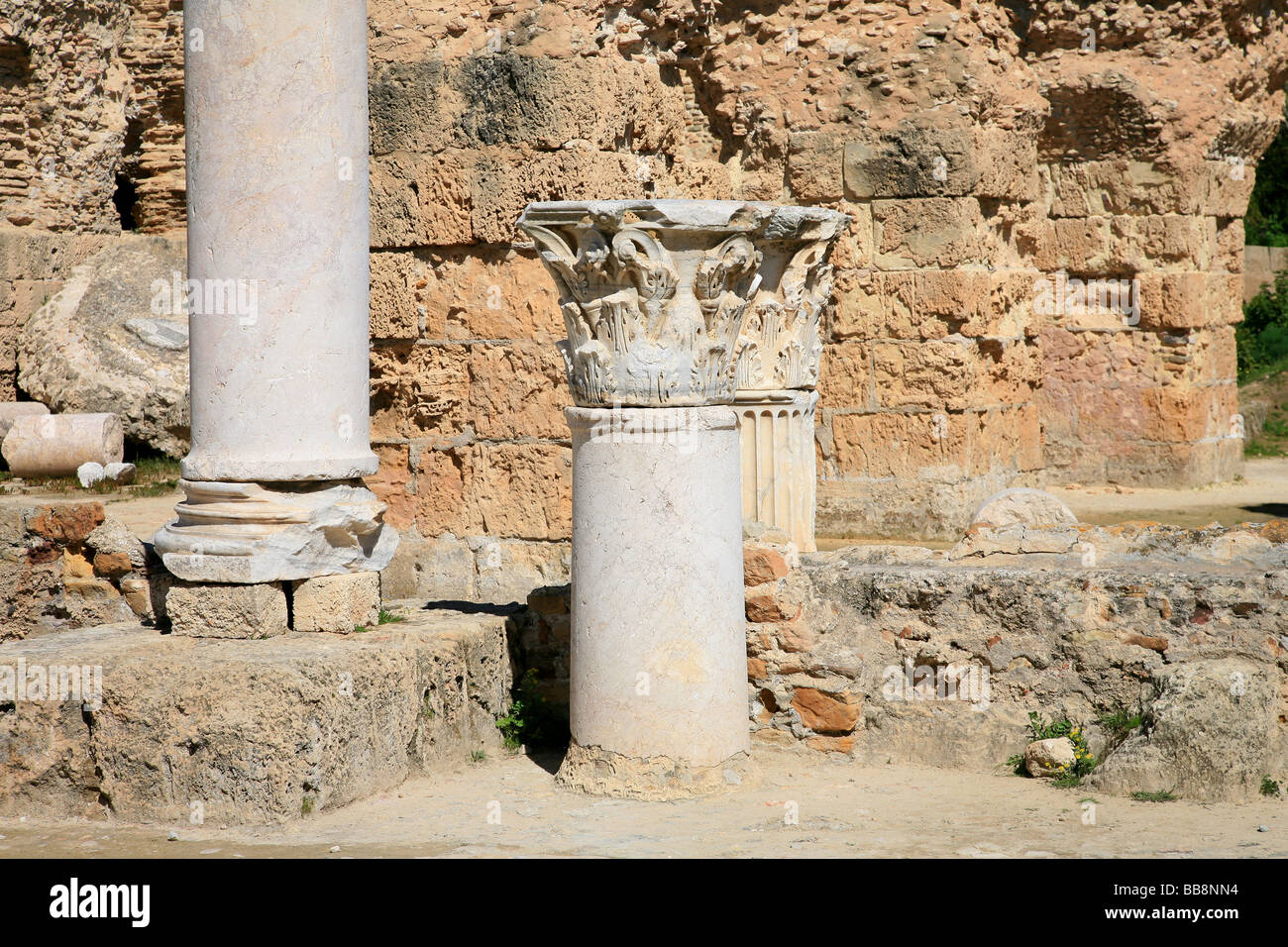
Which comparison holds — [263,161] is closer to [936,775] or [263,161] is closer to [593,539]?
[593,539]

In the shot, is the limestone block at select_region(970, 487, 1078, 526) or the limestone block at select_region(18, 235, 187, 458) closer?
the limestone block at select_region(970, 487, 1078, 526)

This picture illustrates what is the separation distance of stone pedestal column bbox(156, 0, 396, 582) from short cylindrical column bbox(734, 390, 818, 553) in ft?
7.47

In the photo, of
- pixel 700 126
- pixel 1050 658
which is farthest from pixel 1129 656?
pixel 700 126

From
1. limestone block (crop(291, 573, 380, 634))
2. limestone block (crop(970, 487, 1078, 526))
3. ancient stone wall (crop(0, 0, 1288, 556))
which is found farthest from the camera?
ancient stone wall (crop(0, 0, 1288, 556))

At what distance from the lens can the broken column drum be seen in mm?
5691

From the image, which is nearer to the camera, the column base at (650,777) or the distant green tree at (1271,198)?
the column base at (650,777)

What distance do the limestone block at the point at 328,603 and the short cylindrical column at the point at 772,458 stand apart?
2.26m

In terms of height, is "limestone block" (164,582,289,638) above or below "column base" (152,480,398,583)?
below

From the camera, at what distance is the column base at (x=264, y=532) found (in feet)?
19.6

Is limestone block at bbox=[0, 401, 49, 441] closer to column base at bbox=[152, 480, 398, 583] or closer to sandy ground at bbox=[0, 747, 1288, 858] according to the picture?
column base at bbox=[152, 480, 398, 583]

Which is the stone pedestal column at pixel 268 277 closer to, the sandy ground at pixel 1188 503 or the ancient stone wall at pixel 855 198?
the ancient stone wall at pixel 855 198

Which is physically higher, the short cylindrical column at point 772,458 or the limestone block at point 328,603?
the short cylindrical column at point 772,458

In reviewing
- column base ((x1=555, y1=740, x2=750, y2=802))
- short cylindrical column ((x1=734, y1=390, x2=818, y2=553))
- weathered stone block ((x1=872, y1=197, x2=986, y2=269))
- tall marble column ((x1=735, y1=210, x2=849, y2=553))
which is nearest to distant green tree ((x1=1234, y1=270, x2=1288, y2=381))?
weathered stone block ((x1=872, y1=197, x2=986, y2=269))

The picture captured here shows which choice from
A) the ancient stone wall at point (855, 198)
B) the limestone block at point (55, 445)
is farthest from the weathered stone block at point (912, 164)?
the limestone block at point (55, 445)
